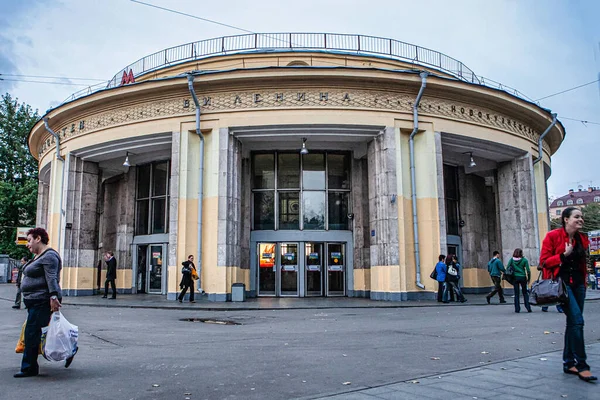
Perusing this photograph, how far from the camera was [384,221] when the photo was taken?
18078 mm

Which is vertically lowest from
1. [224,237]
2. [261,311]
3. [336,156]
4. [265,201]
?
[261,311]

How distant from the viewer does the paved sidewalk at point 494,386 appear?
4324mm

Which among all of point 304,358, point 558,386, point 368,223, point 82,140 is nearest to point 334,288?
point 368,223

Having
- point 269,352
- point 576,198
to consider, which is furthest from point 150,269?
point 576,198

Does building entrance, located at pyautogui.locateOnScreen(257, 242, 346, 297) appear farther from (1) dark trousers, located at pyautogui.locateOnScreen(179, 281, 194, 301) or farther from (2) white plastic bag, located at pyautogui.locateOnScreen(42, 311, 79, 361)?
(2) white plastic bag, located at pyautogui.locateOnScreen(42, 311, 79, 361)

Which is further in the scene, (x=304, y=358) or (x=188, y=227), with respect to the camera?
(x=188, y=227)

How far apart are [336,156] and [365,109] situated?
129 inches

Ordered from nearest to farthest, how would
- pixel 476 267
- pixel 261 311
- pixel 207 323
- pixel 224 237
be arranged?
pixel 207 323 < pixel 261 311 < pixel 224 237 < pixel 476 267

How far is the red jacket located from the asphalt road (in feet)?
3.36

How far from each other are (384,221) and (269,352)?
38.2 ft

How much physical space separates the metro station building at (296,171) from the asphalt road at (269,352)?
20.7 feet

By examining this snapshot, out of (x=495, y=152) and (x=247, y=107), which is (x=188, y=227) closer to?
(x=247, y=107)

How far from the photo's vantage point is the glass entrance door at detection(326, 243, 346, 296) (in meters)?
20.5

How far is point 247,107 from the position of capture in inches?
730
